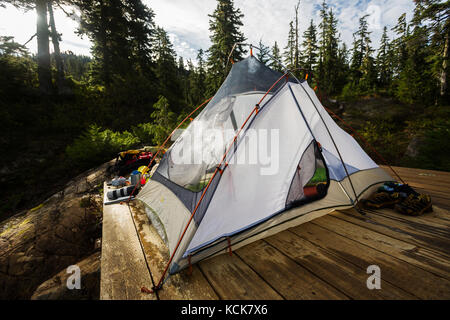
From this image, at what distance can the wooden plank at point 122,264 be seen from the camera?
1505 mm

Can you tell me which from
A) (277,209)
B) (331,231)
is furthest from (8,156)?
(331,231)

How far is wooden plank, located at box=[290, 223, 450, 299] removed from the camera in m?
1.43

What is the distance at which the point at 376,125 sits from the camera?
11297 mm

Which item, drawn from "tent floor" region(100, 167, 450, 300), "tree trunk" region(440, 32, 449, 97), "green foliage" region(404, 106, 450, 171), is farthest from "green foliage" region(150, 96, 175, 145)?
"tree trunk" region(440, 32, 449, 97)

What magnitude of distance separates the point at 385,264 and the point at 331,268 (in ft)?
1.73

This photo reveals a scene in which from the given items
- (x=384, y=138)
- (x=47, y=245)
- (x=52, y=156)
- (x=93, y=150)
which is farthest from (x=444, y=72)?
(x=52, y=156)

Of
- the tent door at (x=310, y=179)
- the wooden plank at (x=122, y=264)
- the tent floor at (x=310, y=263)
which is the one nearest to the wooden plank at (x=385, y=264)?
the tent floor at (x=310, y=263)

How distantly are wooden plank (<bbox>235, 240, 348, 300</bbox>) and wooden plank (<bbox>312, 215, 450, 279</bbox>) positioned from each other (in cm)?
90

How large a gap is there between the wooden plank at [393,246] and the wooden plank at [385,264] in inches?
3.2

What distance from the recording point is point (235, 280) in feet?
5.26

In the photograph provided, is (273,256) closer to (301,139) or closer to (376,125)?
(301,139)

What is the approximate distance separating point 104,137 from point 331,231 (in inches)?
326

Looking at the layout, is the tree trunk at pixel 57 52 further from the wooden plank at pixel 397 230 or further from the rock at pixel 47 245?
the wooden plank at pixel 397 230

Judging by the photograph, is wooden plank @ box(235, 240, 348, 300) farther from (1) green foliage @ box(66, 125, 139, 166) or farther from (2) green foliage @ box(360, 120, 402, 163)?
(2) green foliage @ box(360, 120, 402, 163)
